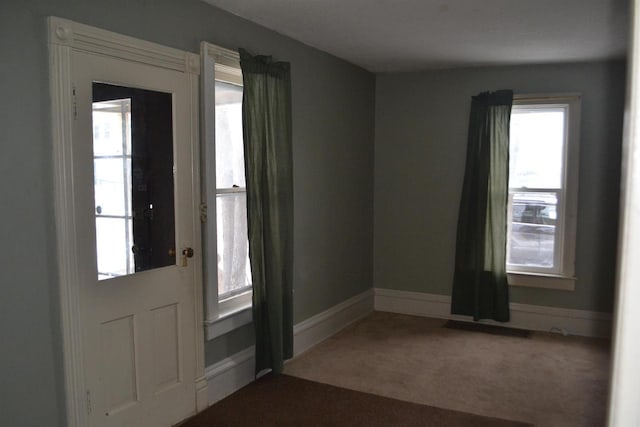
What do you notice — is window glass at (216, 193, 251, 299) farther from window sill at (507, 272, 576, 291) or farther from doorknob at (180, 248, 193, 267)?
window sill at (507, 272, 576, 291)

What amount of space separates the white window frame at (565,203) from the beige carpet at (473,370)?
532mm

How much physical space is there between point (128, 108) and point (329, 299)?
2.69 meters

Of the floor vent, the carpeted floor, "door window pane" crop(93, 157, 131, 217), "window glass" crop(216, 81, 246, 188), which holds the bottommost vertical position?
the carpeted floor

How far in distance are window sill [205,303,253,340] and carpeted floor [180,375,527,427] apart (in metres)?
0.46

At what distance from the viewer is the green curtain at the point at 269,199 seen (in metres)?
3.30

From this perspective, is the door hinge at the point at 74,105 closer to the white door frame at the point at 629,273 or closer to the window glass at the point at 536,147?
the white door frame at the point at 629,273

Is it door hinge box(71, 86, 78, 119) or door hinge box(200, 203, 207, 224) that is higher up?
door hinge box(71, 86, 78, 119)

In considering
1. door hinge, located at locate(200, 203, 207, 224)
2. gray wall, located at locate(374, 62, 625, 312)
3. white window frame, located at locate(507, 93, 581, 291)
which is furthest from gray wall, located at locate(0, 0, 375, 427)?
white window frame, located at locate(507, 93, 581, 291)

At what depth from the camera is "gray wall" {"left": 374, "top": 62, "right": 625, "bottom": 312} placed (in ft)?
14.8

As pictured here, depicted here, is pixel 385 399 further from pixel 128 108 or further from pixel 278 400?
pixel 128 108

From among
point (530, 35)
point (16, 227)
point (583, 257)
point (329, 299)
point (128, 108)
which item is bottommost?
point (329, 299)

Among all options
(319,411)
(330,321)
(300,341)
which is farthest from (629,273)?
(330,321)

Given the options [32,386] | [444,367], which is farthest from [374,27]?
[32,386]

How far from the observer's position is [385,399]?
3344mm
